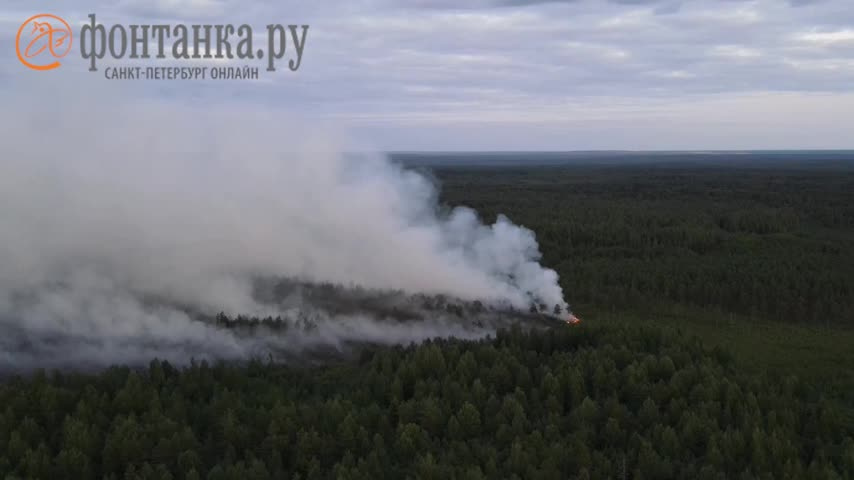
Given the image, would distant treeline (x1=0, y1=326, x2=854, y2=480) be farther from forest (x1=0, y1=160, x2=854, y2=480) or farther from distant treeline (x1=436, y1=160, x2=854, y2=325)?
distant treeline (x1=436, y1=160, x2=854, y2=325)

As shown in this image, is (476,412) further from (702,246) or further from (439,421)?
(702,246)

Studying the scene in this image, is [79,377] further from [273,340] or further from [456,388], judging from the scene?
[456,388]

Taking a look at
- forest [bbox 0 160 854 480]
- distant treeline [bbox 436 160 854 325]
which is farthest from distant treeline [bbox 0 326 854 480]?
distant treeline [bbox 436 160 854 325]

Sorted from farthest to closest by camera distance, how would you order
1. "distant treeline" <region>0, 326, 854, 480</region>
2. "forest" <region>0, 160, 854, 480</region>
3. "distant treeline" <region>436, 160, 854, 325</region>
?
"distant treeline" <region>436, 160, 854, 325</region>, "forest" <region>0, 160, 854, 480</region>, "distant treeline" <region>0, 326, 854, 480</region>

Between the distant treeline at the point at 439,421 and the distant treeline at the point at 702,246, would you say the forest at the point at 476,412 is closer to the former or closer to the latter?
the distant treeline at the point at 439,421

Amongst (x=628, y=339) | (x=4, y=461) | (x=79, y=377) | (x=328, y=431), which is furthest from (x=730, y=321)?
(x=4, y=461)

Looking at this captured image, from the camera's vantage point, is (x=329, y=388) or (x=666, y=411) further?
(x=329, y=388)
